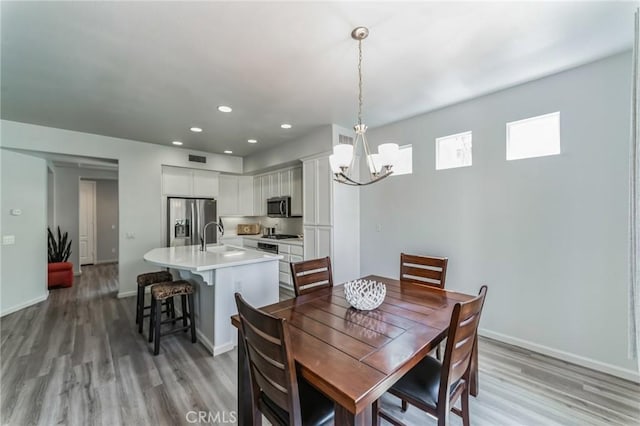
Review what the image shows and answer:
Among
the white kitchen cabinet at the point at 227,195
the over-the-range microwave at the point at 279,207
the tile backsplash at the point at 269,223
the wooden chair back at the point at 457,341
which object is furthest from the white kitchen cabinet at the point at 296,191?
the wooden chair back at the point at 457,341

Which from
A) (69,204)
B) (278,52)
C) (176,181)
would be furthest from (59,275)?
(278,52)

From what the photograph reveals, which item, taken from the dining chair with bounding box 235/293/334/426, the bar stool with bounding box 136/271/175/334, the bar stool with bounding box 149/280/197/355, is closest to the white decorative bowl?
the dining chair with bounding box 235/293/334/426

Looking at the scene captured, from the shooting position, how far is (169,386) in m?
2.17

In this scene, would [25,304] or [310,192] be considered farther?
[310,192]

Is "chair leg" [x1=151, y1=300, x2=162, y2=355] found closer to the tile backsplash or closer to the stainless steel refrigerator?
the stainless steel refrigerator

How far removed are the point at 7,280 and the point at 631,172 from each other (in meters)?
7.01

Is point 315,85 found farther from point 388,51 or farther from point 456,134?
point 456,134

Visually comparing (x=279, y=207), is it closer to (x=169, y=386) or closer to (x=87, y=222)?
(x=169, y=386)

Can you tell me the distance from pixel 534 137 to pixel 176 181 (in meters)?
5.76

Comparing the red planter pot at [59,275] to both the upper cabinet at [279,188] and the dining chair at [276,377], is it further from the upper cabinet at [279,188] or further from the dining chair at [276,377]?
the dining chair at [276,377]

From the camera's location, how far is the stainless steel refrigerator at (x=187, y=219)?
5074 mm

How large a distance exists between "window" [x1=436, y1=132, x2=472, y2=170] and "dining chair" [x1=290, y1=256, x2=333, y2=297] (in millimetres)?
2136

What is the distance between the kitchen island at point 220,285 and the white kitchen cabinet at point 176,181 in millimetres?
2373

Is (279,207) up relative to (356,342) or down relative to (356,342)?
up
